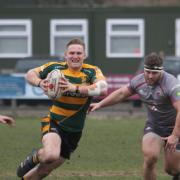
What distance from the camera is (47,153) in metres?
9.77

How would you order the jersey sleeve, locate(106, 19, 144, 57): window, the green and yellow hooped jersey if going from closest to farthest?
A: the jersey sleeve → the green and yellow hooped jersey → locate(106, 19, 144, 57): window

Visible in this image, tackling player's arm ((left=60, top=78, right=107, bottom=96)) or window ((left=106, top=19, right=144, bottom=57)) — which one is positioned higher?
tackling player's arm ((left=60, top=78, right=107, bottom=96))

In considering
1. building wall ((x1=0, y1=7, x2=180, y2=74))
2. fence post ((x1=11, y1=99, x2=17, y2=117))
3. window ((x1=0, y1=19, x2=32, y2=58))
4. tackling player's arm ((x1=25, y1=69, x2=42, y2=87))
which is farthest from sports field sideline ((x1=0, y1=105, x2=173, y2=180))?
window ((x1=0, y1=19, x2=32, y2=58))

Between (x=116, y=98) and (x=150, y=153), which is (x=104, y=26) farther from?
(x=150, y=153)

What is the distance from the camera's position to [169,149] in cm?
1013

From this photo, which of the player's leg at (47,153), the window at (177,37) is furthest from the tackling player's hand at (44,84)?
the window at (177,37)

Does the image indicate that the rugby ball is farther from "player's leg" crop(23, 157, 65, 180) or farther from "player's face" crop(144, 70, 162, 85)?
"player's face" crop(144, 70, 162, 85)

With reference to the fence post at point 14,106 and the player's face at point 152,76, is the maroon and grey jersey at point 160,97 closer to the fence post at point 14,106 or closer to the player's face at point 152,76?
the player's face at point 152,76

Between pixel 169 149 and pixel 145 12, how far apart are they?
24.9 meters

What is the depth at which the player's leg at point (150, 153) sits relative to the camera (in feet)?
33.4

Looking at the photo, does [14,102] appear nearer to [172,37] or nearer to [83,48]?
[172,37]

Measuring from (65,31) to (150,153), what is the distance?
82.2 feet

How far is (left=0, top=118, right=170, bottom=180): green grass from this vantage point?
12.5 meters

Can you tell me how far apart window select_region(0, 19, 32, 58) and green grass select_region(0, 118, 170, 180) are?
513 inches
